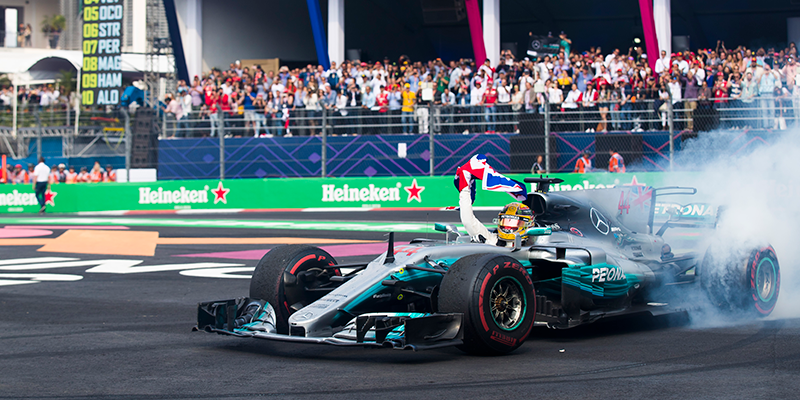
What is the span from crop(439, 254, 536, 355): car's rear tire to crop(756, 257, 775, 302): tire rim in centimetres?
290

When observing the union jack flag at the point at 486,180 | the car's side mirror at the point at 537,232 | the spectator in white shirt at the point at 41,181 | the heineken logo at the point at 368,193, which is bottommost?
the car's side mirror at the point at 537,232

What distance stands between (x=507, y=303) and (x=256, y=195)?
697 inches

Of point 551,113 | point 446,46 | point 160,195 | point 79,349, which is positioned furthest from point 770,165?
point 446,46

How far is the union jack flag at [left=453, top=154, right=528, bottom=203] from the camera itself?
283 inches

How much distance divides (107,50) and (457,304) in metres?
25.3

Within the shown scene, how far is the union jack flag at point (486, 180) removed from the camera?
23.6 ft

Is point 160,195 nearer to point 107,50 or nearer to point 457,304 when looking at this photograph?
point 107,50

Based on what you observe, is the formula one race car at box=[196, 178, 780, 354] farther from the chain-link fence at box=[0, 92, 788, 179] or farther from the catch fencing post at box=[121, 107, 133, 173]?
the catch fencing post at box=[121, 107, 133, 173]

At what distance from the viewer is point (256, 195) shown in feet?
76.0

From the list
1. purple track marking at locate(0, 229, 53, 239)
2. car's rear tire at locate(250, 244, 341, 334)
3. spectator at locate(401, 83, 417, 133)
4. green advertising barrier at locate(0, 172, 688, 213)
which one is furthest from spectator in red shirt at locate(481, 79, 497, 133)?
car's rear tire at locate(250, 244, 341, 334)

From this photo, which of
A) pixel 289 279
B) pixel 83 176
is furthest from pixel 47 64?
pixel 289 279

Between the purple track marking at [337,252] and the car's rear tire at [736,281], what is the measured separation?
5651mm

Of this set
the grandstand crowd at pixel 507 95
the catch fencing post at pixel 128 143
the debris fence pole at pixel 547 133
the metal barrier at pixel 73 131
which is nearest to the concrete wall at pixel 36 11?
the metal barrier at pixel 73 131

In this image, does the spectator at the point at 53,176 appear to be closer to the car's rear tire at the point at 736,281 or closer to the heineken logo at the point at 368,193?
the heineken logo at the point at 368,193
